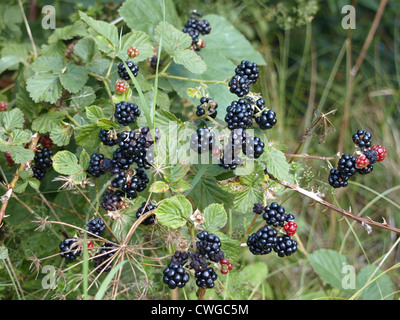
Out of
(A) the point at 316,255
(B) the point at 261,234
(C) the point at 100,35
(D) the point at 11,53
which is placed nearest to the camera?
(B) the point at 261,234

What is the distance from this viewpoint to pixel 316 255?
2266mm

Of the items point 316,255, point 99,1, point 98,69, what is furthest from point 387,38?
point 98,69

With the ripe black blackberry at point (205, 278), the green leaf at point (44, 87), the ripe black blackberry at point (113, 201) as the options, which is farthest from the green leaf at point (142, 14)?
the ripe black blackberry at point (205, 278)

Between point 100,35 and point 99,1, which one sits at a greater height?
point 99,1

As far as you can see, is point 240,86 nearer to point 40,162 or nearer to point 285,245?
point 285,245

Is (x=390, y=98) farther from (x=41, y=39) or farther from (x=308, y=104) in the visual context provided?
(x=41, y=39)

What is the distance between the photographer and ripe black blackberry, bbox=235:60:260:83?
153 cm

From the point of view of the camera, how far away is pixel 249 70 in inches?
60.2

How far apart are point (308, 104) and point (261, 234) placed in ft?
6.98

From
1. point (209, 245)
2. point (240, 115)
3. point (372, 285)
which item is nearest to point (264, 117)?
point (240, 115)

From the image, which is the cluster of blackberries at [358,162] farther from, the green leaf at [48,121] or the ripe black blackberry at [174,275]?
the green leaf at [48,121]

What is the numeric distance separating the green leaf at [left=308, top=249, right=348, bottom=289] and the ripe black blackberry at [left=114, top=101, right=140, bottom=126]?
127 cm

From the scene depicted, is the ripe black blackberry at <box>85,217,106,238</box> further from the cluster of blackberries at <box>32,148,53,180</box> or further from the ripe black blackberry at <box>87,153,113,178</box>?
the cluster of blackberries at <box>32,148,53,180</box>

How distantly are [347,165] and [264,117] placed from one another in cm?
32
